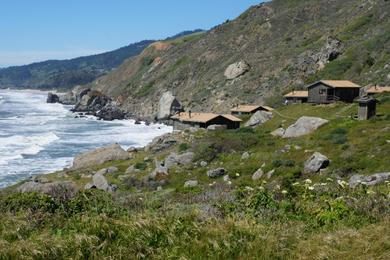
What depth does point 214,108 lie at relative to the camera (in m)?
92.8

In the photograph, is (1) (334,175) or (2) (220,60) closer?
(1) (334,175)

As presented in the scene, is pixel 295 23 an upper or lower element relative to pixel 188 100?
upper

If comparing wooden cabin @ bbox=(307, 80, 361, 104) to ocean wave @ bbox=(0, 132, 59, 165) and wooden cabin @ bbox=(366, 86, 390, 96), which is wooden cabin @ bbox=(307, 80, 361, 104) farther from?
ocean wave @ bbox=(0, 132, 59, 165)

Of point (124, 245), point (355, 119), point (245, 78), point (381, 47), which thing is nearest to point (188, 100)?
point (245, 78)

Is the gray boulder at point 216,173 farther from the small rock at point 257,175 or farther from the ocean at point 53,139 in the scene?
the ocean at point 53,139

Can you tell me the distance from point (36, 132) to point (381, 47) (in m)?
58.7

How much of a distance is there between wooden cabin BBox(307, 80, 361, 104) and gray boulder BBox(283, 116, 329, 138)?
18.4 meters

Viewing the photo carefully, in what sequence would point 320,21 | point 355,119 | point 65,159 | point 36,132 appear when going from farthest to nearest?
1. point 320,21
2. point 36,132
3. point 65,159
4. point 355,119

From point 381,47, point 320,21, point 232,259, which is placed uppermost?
point 320,21

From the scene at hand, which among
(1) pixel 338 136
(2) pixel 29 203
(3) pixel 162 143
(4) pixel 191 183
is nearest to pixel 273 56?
(3) pixel 162 143

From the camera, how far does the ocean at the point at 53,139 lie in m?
52.7

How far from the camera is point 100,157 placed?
4953 cm

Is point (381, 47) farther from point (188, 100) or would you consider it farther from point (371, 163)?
point (371, 163)

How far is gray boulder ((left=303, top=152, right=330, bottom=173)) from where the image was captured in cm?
3001
